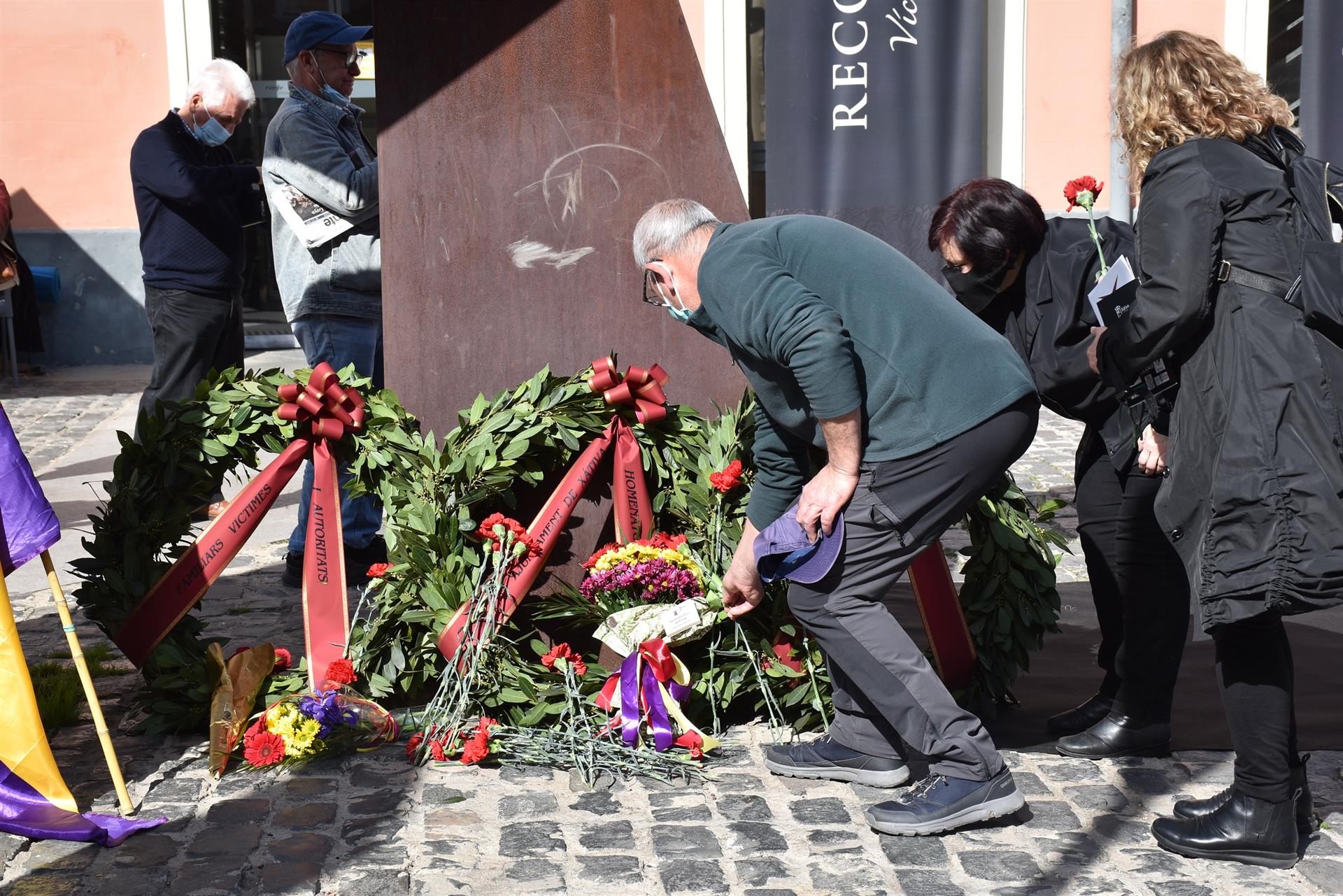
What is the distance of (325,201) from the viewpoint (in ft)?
16.9

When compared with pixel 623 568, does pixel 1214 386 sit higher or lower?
higher

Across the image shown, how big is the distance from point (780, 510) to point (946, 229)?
0.87 m

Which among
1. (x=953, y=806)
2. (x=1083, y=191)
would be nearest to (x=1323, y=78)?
(x=1083, y=191)

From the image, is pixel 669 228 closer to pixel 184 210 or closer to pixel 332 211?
pixel 332 211

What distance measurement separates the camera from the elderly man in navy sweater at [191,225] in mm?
6180

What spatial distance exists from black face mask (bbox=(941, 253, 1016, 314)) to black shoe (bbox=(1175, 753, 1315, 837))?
54.0 inches

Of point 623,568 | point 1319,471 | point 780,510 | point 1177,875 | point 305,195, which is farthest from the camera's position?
point 305,195

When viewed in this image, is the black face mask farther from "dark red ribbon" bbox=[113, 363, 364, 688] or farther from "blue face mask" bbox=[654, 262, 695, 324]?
"dark red ribbon" bbox=[113, 363, 364, 688]

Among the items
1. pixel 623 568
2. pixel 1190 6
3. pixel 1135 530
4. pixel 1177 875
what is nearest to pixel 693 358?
pixel 623 568

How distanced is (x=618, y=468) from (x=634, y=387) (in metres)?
0.24

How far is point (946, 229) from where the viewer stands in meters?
3.73

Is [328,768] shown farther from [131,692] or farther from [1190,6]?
[1190,6]

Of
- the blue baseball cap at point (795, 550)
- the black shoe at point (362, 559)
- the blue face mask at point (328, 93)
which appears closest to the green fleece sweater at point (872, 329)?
the blue baseball cap at point (795, 550)

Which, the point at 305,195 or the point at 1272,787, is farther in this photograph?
the point at 305,195
